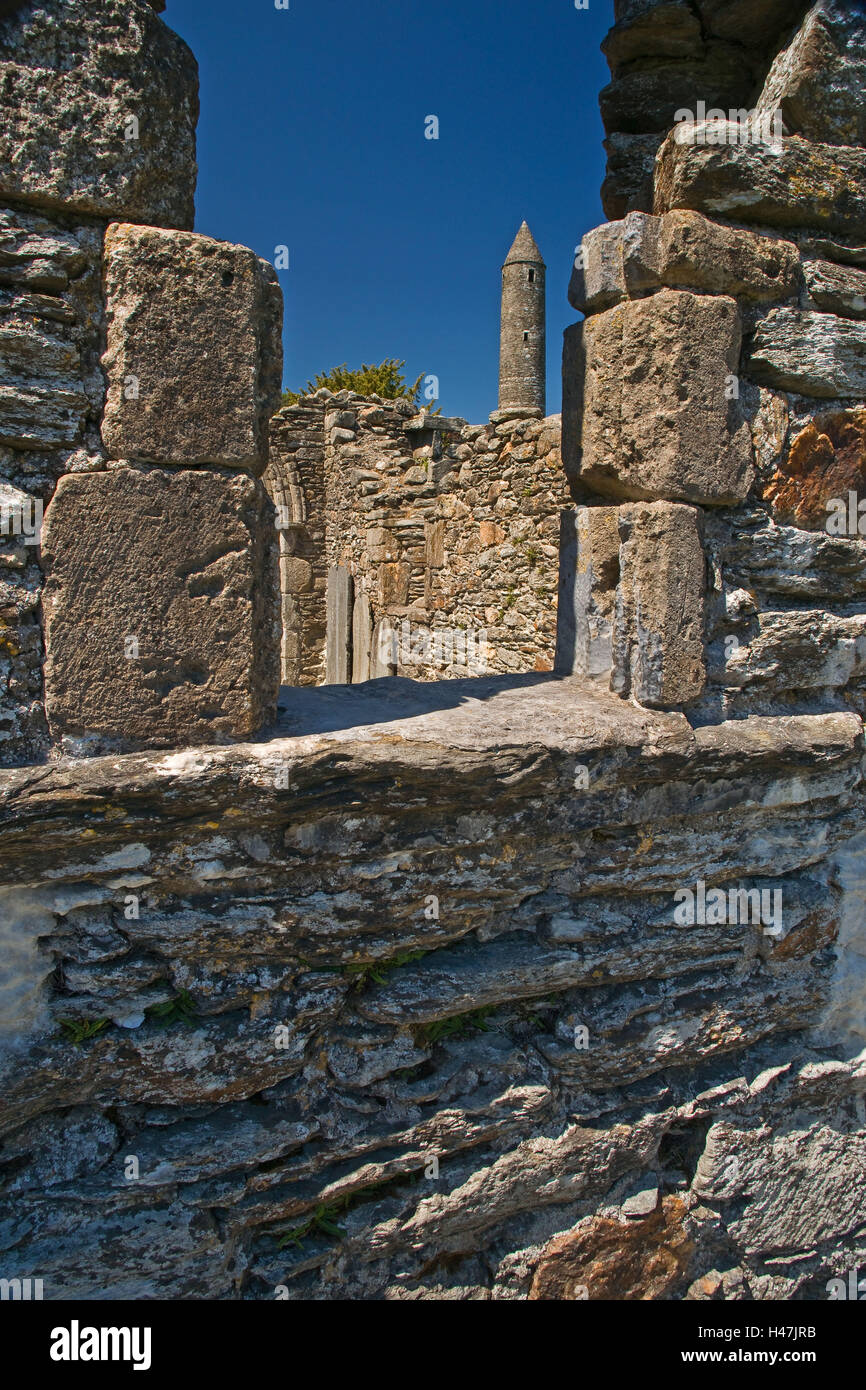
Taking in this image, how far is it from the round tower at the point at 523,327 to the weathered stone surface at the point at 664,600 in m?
22.5

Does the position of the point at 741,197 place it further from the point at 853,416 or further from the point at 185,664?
the point at 185,664

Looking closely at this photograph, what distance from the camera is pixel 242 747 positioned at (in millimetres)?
1898

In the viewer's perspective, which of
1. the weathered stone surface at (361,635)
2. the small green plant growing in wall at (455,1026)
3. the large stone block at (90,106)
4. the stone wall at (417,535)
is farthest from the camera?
the weathered stone surface at (361,635)

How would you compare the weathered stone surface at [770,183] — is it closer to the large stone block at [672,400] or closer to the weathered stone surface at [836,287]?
the weathered stone surface at [836,287]

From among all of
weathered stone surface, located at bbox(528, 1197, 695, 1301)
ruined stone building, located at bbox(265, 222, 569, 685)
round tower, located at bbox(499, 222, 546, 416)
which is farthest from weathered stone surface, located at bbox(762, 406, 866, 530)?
round tower, located at bbox(499, 222, 546, 416)

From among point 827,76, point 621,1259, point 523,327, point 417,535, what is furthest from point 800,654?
point 523,327

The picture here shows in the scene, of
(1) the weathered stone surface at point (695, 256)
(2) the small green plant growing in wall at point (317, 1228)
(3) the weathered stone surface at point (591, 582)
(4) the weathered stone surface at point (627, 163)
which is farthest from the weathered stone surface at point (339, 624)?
Answer: (2) the small green plant growing in wall at point (317, 1228)

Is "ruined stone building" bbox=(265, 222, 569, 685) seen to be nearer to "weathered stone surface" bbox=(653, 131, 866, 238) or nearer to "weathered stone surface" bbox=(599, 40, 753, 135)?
"weathered stone surface" bbox=(599, 40, 753, 135)

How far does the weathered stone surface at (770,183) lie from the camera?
227cm

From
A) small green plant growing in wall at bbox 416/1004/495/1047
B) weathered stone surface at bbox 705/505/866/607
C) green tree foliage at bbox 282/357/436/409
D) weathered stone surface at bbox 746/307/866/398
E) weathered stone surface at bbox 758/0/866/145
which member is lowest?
small green plant growing in wall at bbox 416/1004/495/1047

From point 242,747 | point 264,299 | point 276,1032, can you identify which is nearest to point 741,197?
point 264,299

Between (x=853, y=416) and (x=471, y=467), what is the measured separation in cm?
504

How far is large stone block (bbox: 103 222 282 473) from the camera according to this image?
1741 mm

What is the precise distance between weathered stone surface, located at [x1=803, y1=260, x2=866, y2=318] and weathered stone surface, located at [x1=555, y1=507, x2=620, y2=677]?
2.86 ft
